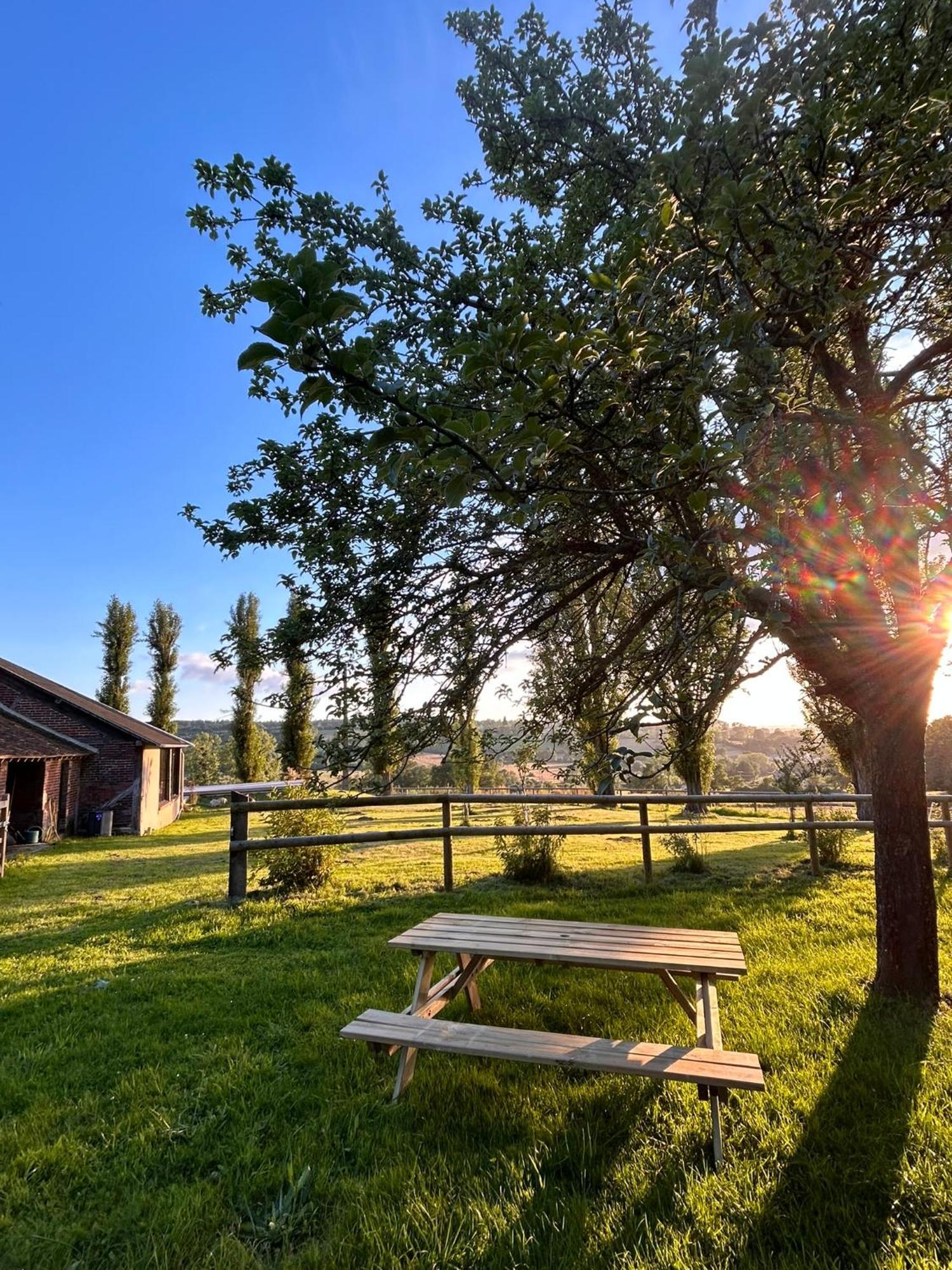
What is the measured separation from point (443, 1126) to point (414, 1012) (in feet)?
2.08

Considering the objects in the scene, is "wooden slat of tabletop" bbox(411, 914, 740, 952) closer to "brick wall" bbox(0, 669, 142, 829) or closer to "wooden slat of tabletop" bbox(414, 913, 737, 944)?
"wooden slat of tabletop" bbox(414, 913, 737, 944)

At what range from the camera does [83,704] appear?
1925 centimetres

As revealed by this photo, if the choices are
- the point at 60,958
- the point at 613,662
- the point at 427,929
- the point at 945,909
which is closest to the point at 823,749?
the point at 945,909

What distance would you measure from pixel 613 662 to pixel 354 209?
140 inches

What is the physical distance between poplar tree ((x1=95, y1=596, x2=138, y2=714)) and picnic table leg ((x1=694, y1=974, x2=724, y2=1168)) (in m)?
32.5

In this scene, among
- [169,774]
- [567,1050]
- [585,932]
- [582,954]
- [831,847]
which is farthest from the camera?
[169,774]

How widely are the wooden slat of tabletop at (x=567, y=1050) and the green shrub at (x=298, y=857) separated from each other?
470cm

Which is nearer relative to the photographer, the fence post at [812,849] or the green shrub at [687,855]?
the fence post at [812,849]

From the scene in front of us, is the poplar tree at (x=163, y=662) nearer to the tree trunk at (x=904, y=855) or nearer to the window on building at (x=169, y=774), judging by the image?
the window on building at (x=169, y=774)

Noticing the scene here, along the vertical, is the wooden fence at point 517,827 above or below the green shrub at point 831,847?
above

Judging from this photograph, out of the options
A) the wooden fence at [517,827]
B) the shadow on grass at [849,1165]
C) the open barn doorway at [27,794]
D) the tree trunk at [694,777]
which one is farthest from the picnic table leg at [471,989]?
the open barn doorway at [27,794]

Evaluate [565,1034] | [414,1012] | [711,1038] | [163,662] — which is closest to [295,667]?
[414,1012]

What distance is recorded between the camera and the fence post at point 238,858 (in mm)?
6906

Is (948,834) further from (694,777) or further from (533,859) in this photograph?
(694,777)
